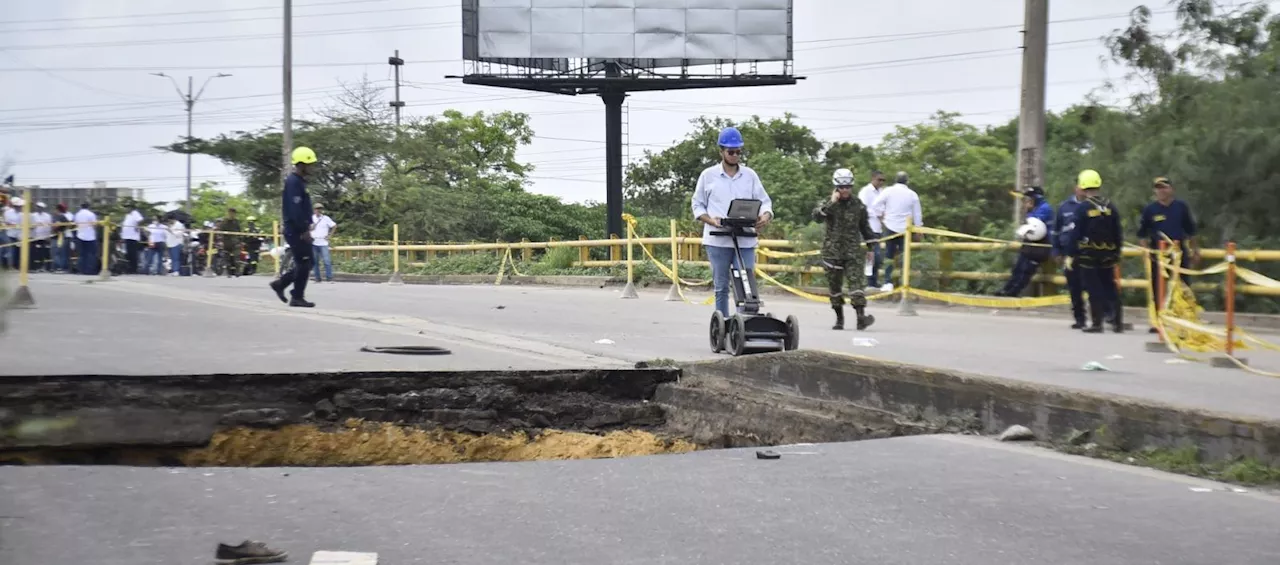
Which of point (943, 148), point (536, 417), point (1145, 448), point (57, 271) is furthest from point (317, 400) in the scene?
point (943, 148)

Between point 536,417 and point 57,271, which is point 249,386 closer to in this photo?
point 536,417

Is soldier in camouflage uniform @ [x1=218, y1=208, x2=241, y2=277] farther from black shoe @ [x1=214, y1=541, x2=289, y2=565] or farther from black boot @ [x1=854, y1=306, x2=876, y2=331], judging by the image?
black shoe @ [x1=214, y1=541, x2=289, y2=565]

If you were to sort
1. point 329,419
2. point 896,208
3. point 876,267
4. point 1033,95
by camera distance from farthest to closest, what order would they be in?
point 876,267 < point 896,208 < point 1033,95 < point 329,419

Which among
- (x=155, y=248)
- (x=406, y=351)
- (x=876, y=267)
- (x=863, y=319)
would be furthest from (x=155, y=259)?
(x=406, y=351)

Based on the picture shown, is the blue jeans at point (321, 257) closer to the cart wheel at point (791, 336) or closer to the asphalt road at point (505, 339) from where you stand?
the asphalt road at point (505, 339)

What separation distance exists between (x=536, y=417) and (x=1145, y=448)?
346cm

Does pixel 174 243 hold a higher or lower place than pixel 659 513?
higher

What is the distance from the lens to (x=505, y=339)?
11.5m

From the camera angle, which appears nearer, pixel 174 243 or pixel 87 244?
pixel 87 244

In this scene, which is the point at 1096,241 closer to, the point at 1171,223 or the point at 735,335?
the point at 1171,223

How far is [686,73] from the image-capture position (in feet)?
165

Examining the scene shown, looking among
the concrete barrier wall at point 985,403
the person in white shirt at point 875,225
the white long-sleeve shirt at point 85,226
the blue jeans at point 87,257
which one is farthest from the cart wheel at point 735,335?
the blue jeans at point 87,257

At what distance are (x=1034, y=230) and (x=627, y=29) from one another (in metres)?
31.7

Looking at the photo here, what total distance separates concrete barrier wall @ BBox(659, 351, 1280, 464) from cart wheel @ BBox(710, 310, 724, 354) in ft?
5.28
